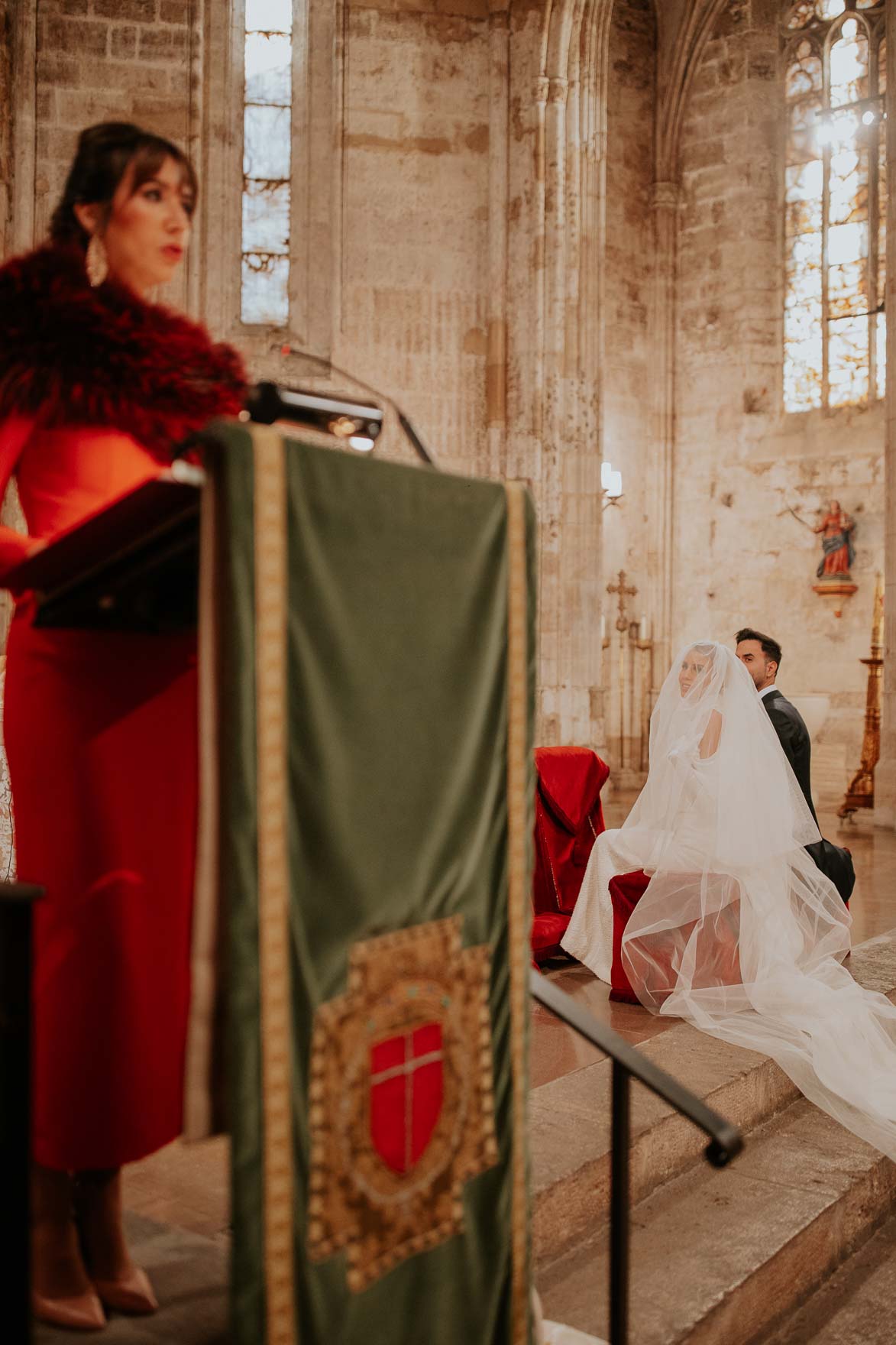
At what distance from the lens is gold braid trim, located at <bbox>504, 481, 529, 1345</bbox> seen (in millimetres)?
1685

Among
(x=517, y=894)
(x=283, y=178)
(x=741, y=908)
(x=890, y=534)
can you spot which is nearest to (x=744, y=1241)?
(x=741, y=908)

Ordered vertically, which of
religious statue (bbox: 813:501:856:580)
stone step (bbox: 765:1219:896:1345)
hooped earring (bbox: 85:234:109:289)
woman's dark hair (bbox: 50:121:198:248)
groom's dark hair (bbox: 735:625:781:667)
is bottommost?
stone step (bbox: 765:1219:896:1345)

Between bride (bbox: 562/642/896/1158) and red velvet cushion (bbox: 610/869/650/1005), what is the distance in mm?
60

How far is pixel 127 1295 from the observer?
174 cm

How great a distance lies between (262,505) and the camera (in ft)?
4.28

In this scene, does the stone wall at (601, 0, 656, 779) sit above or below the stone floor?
above

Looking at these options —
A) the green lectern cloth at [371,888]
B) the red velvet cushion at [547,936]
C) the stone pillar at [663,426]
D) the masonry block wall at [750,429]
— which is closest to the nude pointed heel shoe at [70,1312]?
the green lectern cloth at [371,888]

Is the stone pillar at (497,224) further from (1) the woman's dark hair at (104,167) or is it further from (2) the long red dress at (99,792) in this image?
(2) the long red dress at (99,792)

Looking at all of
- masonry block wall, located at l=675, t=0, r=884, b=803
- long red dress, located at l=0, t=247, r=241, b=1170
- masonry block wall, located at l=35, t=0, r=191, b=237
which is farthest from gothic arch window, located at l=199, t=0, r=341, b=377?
long red dress, located at l=0, t=247, r=241, b=1170

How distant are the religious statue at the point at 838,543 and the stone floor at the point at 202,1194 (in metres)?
10.7

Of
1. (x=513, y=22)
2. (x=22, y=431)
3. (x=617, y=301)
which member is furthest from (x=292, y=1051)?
(x=617, y=301)

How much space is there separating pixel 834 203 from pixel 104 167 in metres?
15.8

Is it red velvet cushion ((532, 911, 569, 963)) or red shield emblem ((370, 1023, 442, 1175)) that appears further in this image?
red velvet cushion ((532, 911, 569, 963))

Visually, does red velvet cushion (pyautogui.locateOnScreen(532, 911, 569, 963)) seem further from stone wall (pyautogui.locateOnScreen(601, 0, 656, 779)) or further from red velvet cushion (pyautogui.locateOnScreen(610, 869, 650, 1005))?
stone wall (pyautogui.locateOnScreen(601, 0, 656, 779))
